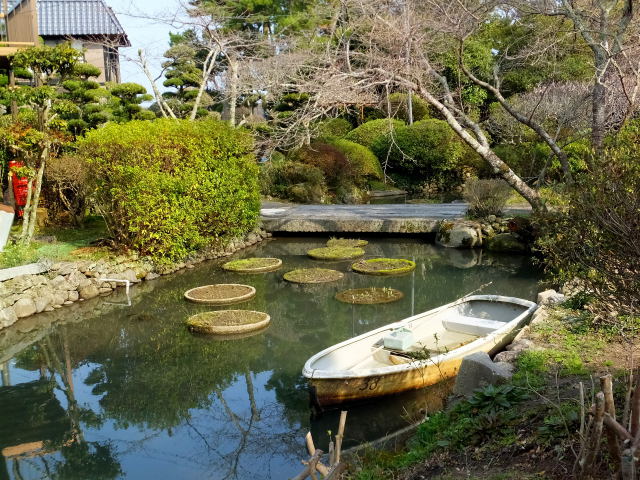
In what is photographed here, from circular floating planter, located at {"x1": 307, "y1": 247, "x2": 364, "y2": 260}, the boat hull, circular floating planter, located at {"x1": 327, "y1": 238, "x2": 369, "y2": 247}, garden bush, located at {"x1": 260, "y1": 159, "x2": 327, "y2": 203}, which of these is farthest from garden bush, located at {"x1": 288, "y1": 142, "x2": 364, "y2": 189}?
the boat hull

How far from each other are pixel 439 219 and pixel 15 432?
12198 mm

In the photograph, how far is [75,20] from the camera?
31.4 metres

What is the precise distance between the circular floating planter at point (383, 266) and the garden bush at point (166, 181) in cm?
346

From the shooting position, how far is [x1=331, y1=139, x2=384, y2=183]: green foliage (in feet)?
76.1

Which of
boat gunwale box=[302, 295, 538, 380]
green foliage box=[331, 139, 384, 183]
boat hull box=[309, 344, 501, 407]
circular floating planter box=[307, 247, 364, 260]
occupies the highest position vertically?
green foliage box=[331, 139, 384, 183]

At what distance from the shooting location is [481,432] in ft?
14.2

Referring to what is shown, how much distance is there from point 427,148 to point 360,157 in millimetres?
2689

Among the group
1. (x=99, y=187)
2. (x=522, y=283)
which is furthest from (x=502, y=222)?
(x=99, y=187)

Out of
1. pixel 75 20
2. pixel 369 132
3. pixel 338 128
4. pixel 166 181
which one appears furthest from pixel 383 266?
pixel 75 20

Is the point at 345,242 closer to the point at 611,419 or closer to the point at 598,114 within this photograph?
the point at 598,114

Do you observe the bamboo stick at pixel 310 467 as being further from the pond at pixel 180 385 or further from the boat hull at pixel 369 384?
the boat hull at pixel 369 384

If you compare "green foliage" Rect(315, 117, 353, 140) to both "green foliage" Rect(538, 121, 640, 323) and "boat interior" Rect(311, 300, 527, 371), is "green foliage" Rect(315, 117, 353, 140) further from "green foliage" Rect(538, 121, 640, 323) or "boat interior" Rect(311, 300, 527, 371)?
"green foliage" Rect(538, 121, 640, 323)

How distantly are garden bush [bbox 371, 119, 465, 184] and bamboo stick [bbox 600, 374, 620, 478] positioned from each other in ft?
67.6

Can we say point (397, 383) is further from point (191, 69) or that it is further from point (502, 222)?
point (191, 69)
